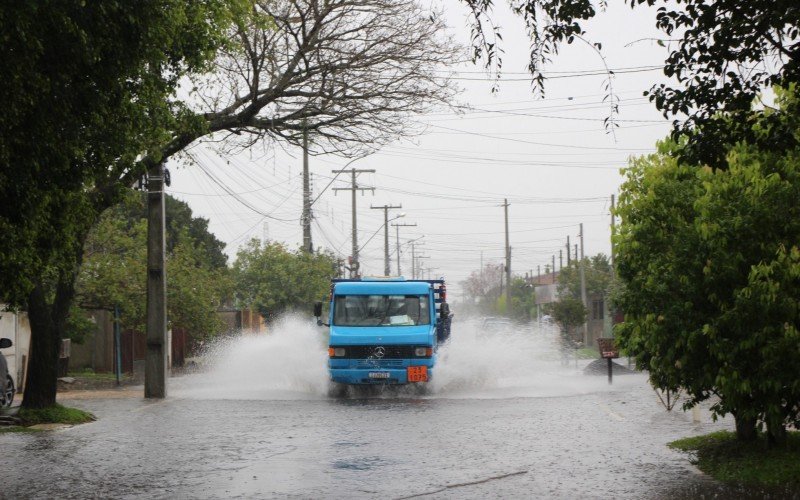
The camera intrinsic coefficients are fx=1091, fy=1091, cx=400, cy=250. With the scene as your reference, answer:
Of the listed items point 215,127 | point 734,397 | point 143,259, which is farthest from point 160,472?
point 143,259

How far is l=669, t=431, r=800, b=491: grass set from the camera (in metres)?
10.5

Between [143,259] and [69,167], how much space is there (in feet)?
73.7

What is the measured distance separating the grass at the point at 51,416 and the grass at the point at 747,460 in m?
10.5

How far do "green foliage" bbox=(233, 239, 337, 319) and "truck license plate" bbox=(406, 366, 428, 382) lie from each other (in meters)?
34.0

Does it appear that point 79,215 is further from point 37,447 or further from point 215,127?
point 215,127

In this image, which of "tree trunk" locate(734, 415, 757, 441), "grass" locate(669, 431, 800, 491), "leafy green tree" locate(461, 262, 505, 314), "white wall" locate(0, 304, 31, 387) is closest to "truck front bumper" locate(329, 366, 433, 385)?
"white wall" locate(0, 304, 31, 387)

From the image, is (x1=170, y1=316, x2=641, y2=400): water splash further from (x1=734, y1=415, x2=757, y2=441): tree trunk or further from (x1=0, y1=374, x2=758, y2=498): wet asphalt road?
(x1=734, y1=415, x2=757, y2=441): tree trunk

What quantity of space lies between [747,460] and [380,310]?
1489cm

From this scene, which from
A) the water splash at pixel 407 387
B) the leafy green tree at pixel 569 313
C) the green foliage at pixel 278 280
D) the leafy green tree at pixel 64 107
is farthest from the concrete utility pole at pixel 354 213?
the leafy green tree at pixel 64 107

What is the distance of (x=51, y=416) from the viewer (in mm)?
18844

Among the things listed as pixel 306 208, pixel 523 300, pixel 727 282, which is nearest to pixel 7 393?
pixel 727 282

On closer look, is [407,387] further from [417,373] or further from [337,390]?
[417,373]

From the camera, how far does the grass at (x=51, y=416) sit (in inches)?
734

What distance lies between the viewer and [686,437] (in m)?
14.7
